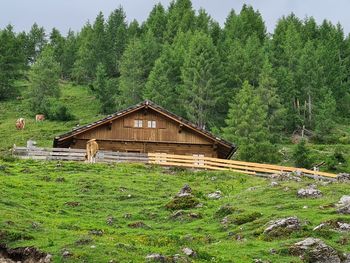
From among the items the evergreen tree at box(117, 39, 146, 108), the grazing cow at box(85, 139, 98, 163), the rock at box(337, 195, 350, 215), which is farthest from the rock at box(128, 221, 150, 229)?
the evergreen tree at box(117, 39, 146, 108)

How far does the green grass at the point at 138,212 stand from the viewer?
72.2ft

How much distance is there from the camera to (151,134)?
175ft

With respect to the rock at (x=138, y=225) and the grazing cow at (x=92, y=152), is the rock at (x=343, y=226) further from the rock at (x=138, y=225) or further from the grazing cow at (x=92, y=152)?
the grazing cow at (x=92, y=152)

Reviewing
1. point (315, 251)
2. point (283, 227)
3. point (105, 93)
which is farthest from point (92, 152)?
point (105, 93)

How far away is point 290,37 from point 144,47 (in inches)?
1007

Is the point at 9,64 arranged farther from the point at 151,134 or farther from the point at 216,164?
the point at 216,164

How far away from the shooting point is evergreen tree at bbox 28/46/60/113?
9419 centimetres

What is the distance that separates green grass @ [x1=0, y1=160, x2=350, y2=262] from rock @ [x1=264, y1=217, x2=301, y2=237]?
309 millimetres

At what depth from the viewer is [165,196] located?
112 feet

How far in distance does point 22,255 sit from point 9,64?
3408 inches

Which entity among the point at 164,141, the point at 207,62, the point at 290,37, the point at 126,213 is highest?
the point at 290,37

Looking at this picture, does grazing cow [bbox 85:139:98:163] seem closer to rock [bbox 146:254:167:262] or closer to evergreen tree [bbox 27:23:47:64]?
rock [bbox 146:254:167:262]

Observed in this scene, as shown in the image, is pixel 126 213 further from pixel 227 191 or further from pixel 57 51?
pixel 57 51

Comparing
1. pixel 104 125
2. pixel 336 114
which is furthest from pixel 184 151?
pixel 336 114
